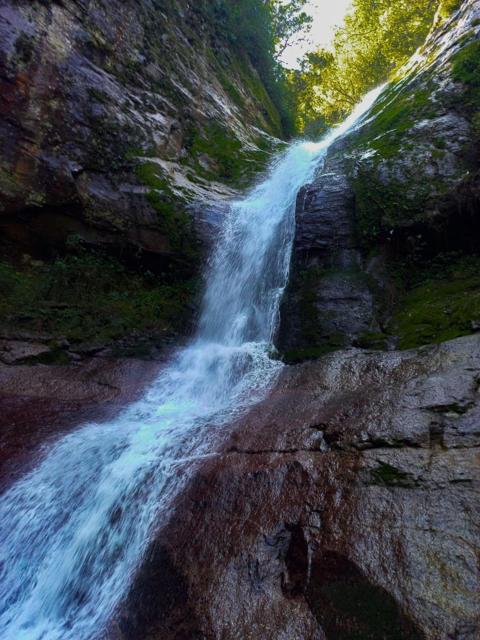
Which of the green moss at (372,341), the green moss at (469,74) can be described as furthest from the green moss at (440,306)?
the green moss at (469,74)

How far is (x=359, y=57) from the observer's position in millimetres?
26750

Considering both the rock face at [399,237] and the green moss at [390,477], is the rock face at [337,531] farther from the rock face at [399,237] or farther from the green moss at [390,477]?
the rock face at [399,237]

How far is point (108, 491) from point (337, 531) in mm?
2567

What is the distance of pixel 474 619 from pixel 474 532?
0.56 metres

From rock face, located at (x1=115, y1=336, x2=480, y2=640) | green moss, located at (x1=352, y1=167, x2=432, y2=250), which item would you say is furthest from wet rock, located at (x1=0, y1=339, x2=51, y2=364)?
green moss, located at (x1=352, y1=167, x2=432, y2=250)

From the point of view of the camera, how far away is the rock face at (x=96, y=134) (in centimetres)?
847

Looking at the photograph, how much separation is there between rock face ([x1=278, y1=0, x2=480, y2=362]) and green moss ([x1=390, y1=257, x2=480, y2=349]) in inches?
0.8

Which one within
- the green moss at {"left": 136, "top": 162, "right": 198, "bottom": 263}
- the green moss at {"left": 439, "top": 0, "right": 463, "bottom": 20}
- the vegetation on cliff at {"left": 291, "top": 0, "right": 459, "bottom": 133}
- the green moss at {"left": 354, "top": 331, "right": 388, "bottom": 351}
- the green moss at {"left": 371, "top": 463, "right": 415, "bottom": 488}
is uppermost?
the vegetation on cliff at {"left": 291, "top": 0, "right": 459, "bottom": 133}

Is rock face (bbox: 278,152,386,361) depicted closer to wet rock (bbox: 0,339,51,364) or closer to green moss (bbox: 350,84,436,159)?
green moss (bbox: 350,84,436,159)

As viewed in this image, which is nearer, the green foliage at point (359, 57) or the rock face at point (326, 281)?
the rock face at point (326, 281)

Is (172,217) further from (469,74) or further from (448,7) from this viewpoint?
(448,7)

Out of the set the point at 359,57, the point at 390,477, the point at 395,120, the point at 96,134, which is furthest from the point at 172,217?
the point at 359,57

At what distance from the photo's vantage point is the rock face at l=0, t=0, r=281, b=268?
847 cm

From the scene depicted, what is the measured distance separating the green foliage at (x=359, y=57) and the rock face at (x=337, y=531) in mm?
23811
